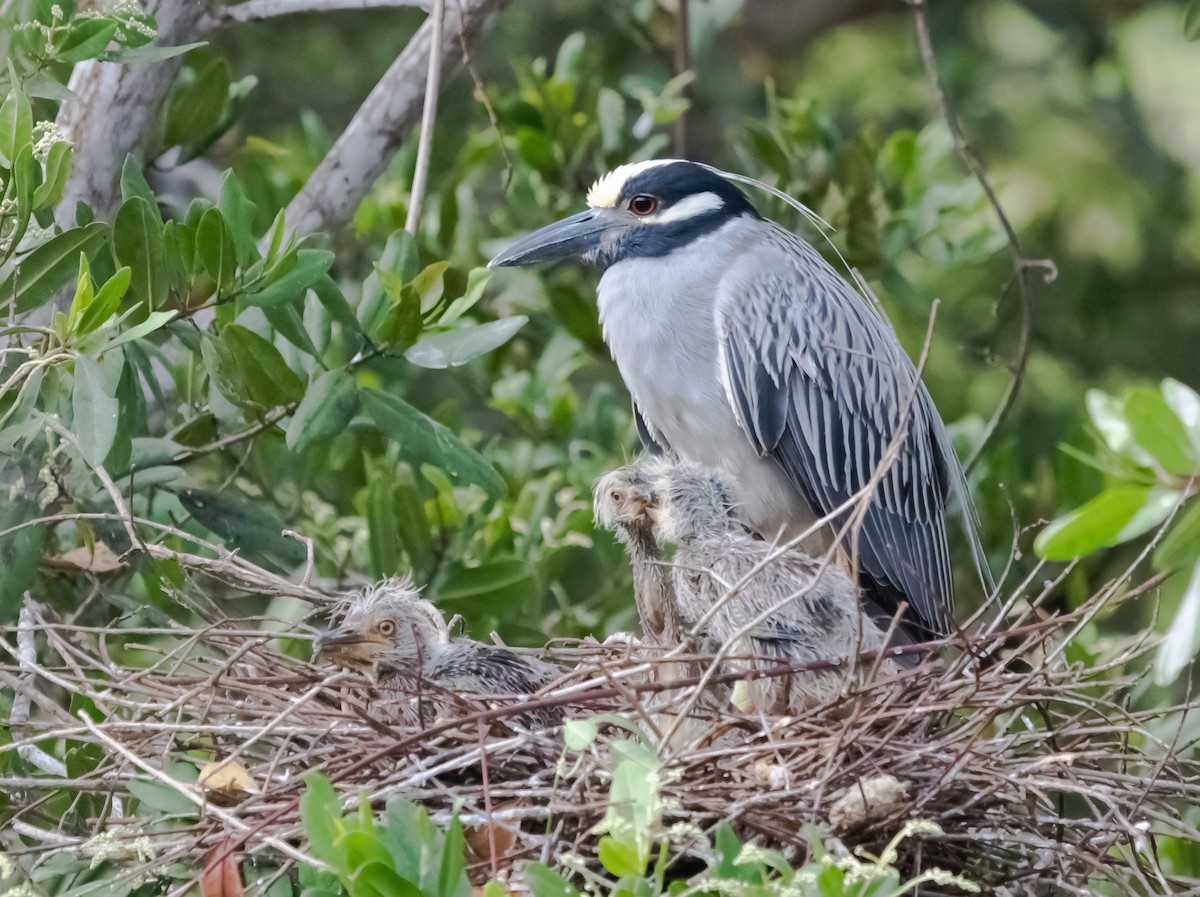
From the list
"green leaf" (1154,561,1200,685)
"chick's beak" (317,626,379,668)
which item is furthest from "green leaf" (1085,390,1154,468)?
"chick's beak" (317,626,379,668)

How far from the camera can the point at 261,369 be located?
313cm

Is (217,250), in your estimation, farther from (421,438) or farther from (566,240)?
(566,240)

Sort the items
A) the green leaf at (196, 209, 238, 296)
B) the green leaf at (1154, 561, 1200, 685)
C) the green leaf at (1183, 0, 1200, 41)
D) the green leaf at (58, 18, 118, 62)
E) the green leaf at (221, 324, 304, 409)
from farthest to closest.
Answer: the green leaf at (1183, 0, 1200, 41), the green leaf at (221, 324, 304, 409), the green leaf at (196, 209, 238, 296), the green leaf at (58, 18, 118, 62), the green leaf at (1154, 561, 1200, 685)

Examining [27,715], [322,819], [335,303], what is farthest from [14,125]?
[322,819]

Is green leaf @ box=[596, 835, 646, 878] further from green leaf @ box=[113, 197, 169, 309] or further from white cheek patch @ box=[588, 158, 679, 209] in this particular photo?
white cheek patch @ box=[588, 158, 679, 209]

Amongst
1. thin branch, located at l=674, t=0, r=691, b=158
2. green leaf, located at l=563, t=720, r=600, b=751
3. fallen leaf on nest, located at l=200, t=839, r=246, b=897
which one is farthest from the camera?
thin branch, located at l=674, t=0, r=691, b=158

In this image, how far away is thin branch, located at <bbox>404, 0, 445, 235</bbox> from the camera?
3395 millimetres

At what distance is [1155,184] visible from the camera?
6.29m

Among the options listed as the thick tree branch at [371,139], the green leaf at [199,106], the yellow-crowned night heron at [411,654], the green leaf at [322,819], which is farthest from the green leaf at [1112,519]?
the green leaf at [199,106]

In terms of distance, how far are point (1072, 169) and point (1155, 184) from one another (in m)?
0.35

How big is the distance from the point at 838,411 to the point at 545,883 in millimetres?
1966

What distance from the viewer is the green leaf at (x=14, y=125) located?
8.81 ft

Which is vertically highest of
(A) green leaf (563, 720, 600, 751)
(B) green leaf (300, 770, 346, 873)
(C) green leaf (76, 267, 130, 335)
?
(C) green leaf (76, 267, 130, 335)

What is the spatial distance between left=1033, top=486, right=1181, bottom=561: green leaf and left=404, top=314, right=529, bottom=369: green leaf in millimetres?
1751
